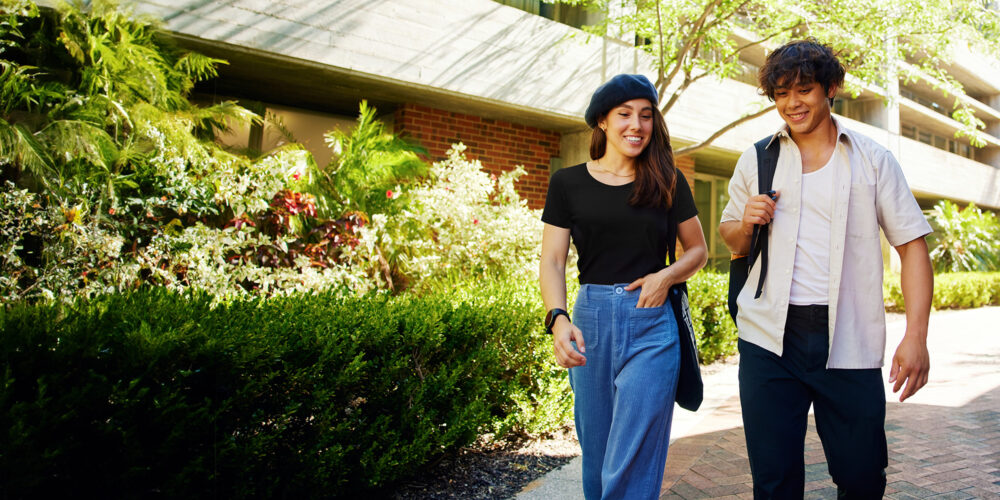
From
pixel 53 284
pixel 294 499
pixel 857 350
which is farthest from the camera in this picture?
pixel 53 284

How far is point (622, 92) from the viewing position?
7.86 ft

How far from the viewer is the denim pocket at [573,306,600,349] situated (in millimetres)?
2322

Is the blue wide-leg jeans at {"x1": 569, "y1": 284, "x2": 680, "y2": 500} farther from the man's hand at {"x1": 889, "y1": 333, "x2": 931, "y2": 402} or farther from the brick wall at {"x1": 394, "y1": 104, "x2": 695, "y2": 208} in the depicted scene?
the brick wall at {"x1": 394, "y1": 104, "x2": 695, "y2": 208}

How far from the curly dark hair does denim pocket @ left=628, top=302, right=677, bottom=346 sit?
0.89 metres

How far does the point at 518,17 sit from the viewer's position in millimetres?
8953

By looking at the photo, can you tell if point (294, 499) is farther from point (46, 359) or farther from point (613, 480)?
point (613, 480)

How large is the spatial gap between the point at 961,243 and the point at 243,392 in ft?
68.6

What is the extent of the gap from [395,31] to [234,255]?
3.51 meters

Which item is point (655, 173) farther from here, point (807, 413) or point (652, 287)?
point (807, 413)

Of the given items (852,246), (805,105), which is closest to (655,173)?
(805,105)

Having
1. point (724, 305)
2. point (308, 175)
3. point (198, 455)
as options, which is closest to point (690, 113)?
point (724, 305)

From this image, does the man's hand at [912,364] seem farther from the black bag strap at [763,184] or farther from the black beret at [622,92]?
the black beret at [622,92]

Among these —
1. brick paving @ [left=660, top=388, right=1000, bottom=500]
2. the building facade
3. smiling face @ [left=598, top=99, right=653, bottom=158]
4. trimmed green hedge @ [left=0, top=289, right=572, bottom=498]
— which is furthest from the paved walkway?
the building facade

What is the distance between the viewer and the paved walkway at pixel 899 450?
3.51 m
